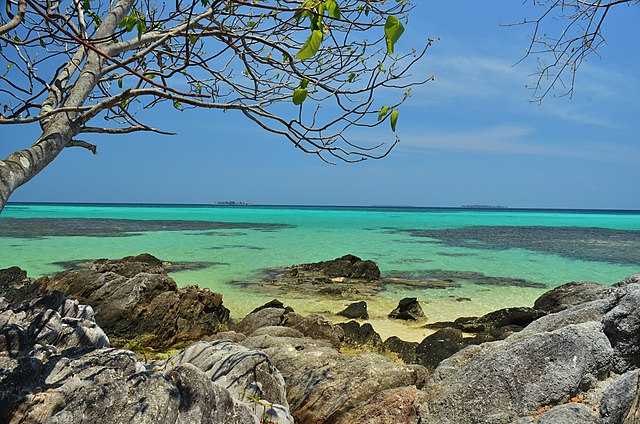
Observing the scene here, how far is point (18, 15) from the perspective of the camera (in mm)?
2582

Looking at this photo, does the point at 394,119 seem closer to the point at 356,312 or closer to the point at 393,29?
the point at 393,29

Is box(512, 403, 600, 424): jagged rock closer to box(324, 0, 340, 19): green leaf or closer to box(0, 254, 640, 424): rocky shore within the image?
box(0, 254, 640, 424): rocky shore

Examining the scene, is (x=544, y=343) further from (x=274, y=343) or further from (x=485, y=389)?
(x=274, y=343)

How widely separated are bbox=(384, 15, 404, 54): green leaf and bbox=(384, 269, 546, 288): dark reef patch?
15.5m

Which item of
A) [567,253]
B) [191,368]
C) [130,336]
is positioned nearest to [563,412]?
[191,368]

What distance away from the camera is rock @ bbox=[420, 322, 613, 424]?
3.32 metres

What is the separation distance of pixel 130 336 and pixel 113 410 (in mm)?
5586

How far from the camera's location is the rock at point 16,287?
10.8m

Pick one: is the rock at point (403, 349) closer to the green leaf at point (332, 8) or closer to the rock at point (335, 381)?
the rock at point (335, 381)

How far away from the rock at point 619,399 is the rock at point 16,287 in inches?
429

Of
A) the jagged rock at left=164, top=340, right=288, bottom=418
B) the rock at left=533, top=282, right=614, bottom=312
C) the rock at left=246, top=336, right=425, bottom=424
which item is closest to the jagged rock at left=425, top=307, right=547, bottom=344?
the rock at left=533, top=282, right=614, bottom=312

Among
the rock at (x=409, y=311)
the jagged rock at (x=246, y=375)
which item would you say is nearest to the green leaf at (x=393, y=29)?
the jagged rock at (x=246, y=375)

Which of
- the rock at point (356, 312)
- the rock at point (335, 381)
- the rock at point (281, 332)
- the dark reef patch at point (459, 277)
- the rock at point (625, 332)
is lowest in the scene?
the dark reef patch at point (459, 277)

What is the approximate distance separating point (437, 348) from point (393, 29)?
6730mm
